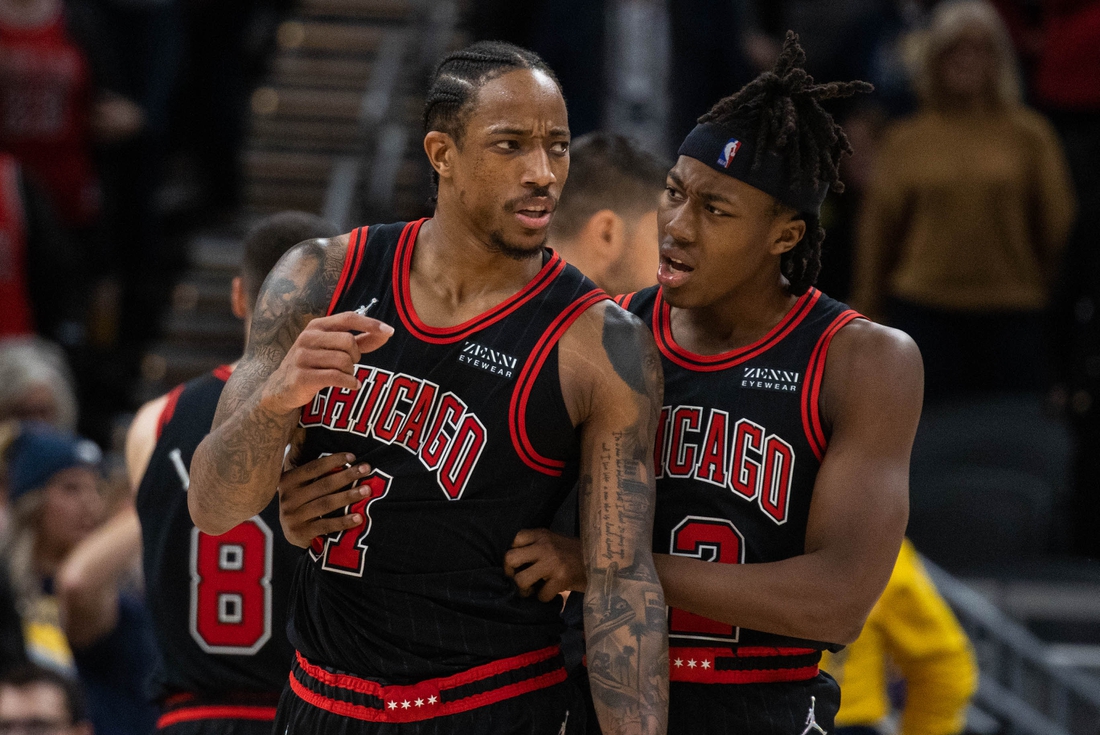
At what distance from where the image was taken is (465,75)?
284 cm

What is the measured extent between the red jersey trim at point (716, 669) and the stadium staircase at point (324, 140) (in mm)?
4412

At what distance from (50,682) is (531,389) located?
8.03 feet

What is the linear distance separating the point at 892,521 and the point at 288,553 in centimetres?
147

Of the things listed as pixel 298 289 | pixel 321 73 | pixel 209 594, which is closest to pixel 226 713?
pixel 209 594

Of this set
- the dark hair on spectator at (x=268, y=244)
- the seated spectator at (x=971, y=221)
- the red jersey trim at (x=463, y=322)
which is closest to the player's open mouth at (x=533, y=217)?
the red jersey trim at (x=463, y=322)

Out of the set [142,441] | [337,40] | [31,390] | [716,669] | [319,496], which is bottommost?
[31,390]

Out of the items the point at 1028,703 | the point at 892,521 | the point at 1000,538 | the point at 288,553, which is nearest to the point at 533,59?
the point at 892,521

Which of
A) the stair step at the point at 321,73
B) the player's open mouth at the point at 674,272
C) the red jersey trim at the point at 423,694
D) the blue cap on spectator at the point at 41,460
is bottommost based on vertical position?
the blue cap on spectator at the point at 41,460

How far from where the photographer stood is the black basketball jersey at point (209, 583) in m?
3.56

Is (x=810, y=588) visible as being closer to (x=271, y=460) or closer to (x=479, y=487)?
(x=479, y=487)

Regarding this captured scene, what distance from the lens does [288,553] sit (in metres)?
3.56

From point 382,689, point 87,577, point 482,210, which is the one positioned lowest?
point 87,577

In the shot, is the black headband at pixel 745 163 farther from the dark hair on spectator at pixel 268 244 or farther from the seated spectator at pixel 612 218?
the dark hair on spectator at pixel 268 244

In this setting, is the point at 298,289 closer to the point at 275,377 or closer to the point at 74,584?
the point at 275,377
